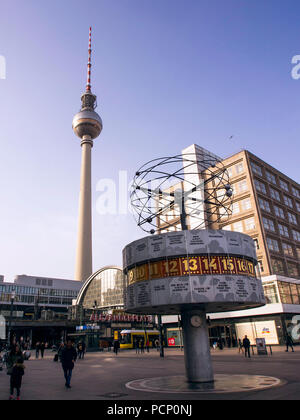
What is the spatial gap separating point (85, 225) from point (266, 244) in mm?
78717

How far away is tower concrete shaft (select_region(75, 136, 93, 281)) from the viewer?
114m

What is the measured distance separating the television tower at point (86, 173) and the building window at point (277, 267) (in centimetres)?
7629

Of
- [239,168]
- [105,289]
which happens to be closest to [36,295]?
[105,289]

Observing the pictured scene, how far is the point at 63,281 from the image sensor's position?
375 ft

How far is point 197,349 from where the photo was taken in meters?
14.4

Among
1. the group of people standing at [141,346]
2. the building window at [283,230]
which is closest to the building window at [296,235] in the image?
the building window at [283,230]

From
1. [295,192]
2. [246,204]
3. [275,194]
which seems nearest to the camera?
[246,204]

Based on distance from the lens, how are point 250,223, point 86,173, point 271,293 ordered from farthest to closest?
1. point 86,173
2. point 250,223
3. point 271,293

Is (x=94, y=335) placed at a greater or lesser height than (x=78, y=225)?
lesser

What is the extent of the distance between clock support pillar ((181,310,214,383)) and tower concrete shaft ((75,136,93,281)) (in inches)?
4014

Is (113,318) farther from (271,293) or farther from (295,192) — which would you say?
(295,192)
